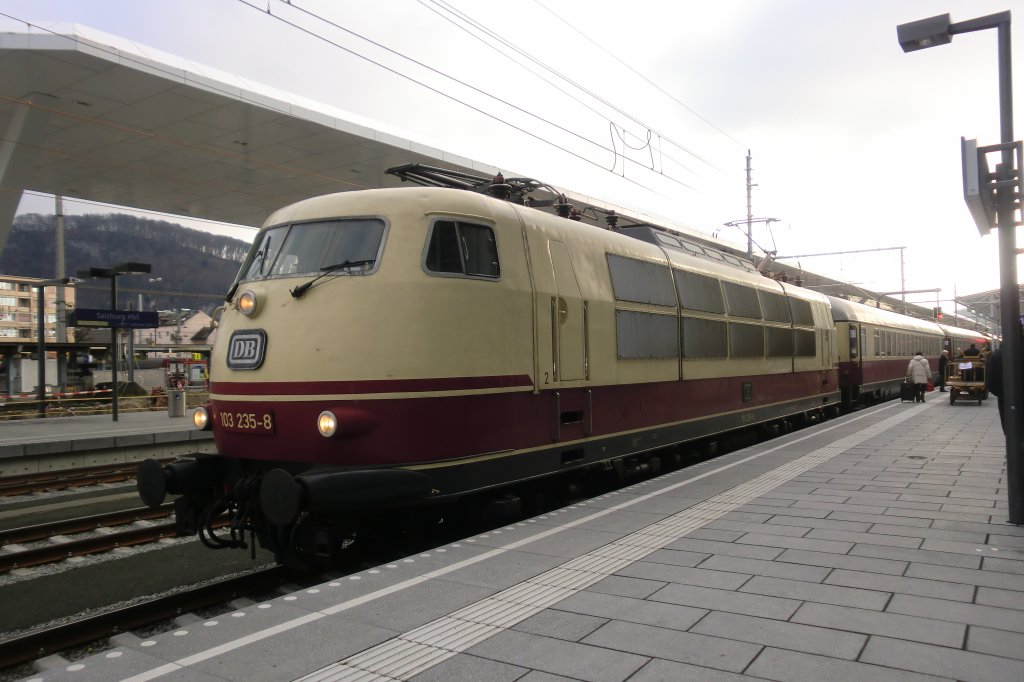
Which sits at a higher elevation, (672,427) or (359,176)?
(359,176)

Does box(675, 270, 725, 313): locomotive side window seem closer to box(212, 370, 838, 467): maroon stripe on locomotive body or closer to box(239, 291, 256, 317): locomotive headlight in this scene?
box(212, 370, 838, 467): maroon stripe on locomotive body

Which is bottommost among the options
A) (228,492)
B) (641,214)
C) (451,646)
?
(451,646)

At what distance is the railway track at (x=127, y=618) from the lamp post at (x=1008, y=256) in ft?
21.8

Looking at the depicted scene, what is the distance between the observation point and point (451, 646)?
3854 millimetres

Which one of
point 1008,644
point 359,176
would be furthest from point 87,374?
point 1008,644

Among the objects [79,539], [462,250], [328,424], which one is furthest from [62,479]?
[462,250]

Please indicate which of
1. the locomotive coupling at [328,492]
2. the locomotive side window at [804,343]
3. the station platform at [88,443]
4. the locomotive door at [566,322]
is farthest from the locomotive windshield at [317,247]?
the locomotive side window at [804,343]

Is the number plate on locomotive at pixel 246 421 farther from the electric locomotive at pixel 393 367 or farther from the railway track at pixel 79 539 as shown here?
the railway track at pixel 79 539

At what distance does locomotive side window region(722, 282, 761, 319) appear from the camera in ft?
38.7

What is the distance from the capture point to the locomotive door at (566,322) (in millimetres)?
7180

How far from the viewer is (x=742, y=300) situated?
12344 mm

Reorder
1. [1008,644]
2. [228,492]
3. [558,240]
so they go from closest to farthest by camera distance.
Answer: [1008,644] → [228,492] → [558,240]

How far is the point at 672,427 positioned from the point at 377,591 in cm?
585

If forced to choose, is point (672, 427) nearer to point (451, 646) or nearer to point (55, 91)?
point (451, 646)
